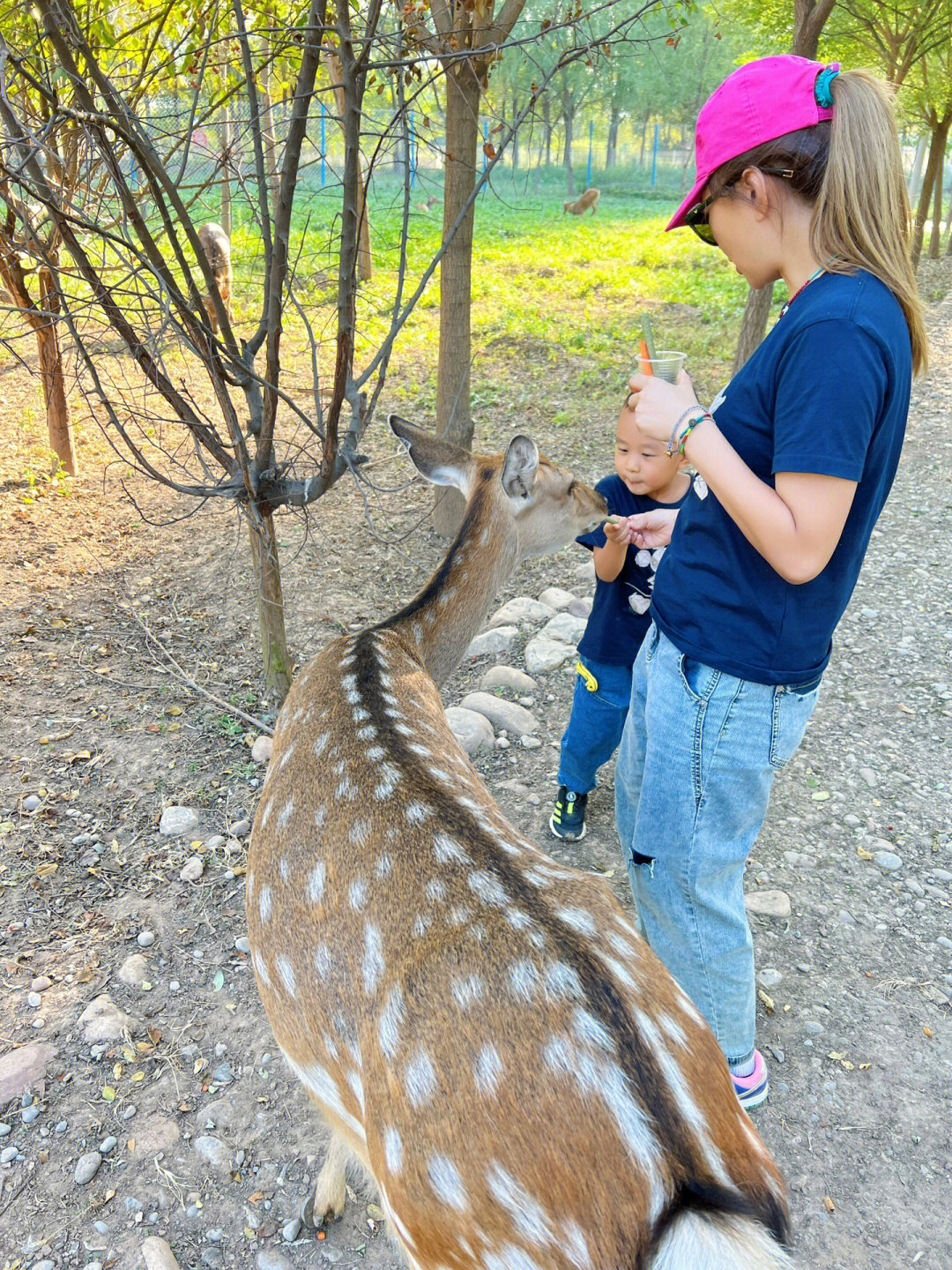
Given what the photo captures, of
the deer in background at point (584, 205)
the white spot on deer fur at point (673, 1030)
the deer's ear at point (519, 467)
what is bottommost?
the deer in background at point (584, 205)

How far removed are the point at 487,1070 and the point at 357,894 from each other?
1.62 feet

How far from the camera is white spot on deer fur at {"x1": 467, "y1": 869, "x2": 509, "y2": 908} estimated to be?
1.65 meters

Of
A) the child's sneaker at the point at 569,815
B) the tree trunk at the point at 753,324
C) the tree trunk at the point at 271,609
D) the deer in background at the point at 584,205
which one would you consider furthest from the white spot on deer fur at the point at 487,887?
the deer in background at the point at 584,205

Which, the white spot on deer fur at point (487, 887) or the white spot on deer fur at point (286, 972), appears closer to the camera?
the white spot on deer fur at point (487, 887)

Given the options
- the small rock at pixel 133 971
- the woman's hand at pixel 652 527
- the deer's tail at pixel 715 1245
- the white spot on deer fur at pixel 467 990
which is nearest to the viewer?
the deer's tail at pixel 715 1245

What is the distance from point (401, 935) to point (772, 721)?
2.70ft

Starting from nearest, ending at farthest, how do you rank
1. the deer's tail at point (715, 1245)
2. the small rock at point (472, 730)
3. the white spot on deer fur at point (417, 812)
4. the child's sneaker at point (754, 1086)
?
the deer's tail at point (715, 1245) → the white spot on deer fur at point (417, 812) → the child's sneaker at point (754, 1086) → the small rock at point (472, 730)

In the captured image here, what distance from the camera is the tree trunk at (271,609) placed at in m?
3.65

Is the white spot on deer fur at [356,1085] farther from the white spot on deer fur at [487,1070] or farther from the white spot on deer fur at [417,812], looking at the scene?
the white spot on deer fur at [417,812]

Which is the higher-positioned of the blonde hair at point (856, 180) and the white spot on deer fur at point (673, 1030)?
the blonde hair at point (856, 180)

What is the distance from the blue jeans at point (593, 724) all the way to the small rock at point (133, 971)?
1.49m

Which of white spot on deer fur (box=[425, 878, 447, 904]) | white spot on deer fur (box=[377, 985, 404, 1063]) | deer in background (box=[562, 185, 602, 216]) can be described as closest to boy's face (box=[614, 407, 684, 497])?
white spot on deer fur (box=[425, 878, 447, 904])

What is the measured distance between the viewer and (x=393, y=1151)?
4.91ft

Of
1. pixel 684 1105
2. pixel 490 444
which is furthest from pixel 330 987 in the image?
pixel 490 444
